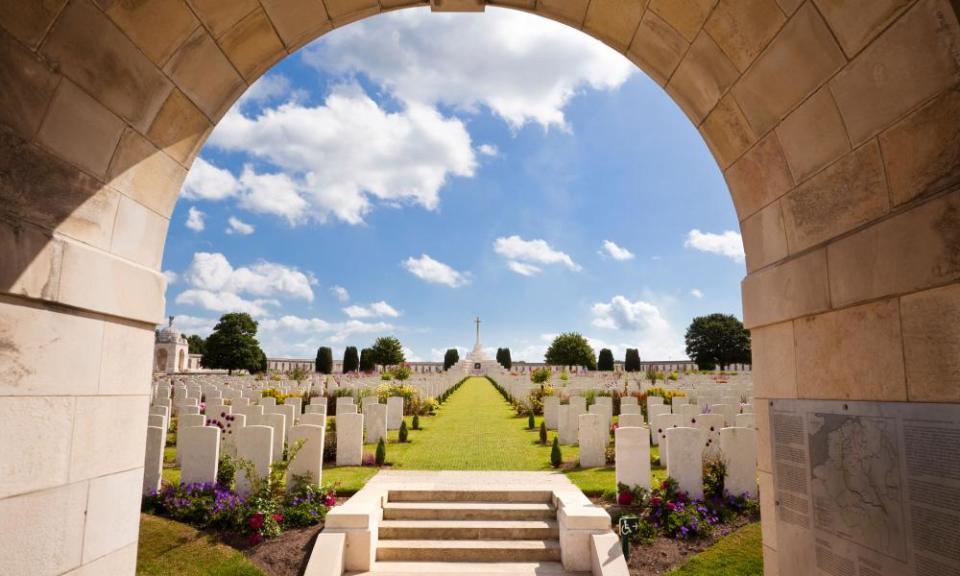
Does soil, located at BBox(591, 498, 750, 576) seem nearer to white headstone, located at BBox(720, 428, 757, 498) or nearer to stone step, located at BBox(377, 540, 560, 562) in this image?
white headstone, located at BBox(720, 428, 757, 498)

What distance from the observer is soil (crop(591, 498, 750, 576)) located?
6242 millimetres

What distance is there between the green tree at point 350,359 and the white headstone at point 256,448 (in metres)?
67.0

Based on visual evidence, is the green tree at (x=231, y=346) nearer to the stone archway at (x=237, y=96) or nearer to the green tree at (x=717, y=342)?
the green tree at (x=717, y=342)

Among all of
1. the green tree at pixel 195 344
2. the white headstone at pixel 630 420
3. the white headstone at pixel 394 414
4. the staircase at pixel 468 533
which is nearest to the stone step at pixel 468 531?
the staircase at pixel 468 533

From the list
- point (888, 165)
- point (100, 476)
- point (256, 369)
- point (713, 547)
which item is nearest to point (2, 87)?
point (100, 476)

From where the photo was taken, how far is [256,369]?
2505 inches

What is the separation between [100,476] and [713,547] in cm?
618

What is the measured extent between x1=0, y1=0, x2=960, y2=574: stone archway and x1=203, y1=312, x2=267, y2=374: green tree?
6152 cm

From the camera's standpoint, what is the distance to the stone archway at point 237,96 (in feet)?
8.87

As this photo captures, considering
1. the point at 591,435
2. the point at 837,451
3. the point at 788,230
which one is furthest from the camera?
the point at 591,435

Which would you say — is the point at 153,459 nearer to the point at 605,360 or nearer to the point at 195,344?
the point at 605,360

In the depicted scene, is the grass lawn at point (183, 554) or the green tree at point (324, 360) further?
the green tree at point (324, 360)

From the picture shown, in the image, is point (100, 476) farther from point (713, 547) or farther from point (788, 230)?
point (713, 547)

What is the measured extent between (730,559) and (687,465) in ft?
4.93
